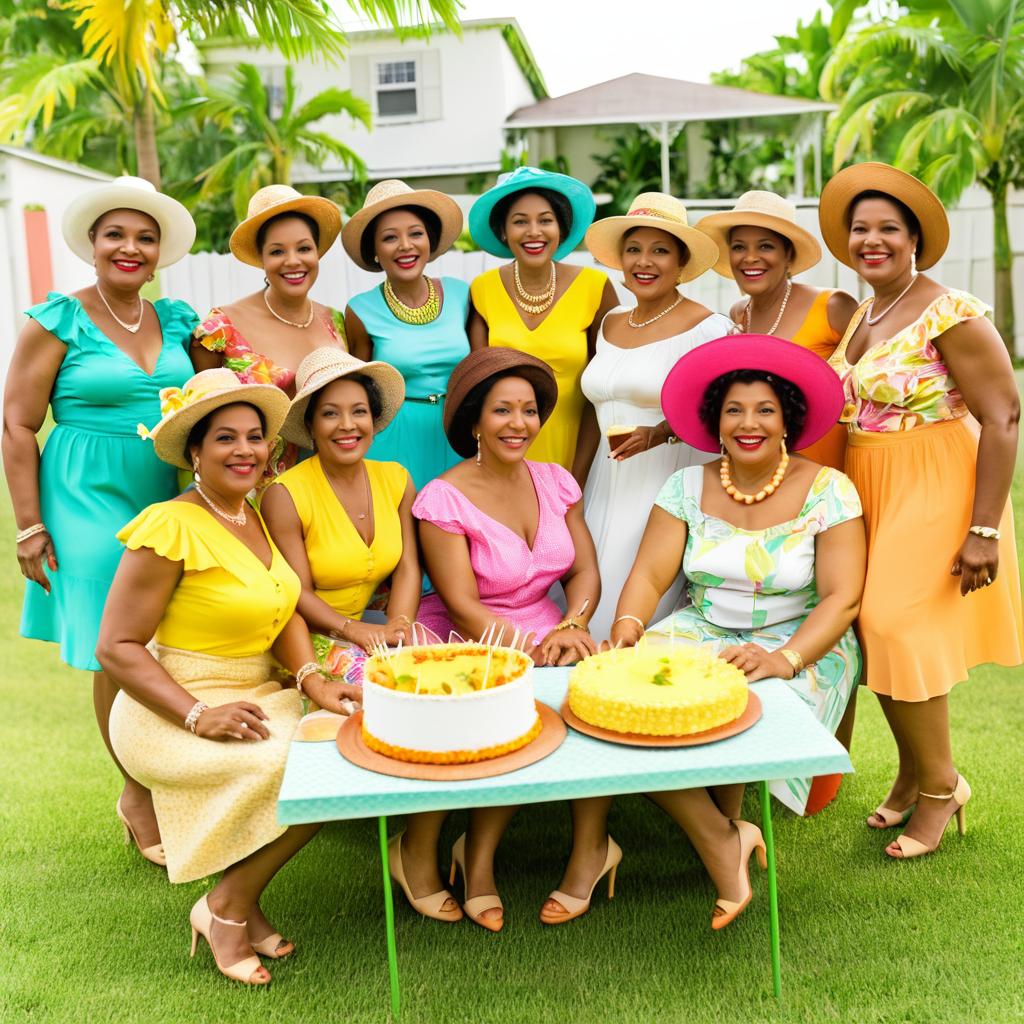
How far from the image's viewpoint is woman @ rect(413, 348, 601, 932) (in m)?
4.14

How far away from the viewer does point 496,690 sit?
281 centimetres

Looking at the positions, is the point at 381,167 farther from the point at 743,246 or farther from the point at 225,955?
the point at 225,955

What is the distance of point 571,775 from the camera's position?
2.76 metres

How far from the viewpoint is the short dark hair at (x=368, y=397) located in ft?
13.5

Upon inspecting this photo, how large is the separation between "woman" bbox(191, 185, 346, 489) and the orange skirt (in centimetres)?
232

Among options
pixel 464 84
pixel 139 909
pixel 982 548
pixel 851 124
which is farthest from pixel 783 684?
pixel 464 84

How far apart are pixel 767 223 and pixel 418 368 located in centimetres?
156

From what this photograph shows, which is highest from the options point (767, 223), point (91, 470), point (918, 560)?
point (767, 223)

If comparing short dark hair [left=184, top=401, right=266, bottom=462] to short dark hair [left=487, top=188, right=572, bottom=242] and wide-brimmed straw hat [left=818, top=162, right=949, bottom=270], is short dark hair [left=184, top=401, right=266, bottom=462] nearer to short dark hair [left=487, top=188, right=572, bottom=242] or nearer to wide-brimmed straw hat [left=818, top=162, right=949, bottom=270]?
short dark hair [left=487, top=188, right=572, bottom=242]

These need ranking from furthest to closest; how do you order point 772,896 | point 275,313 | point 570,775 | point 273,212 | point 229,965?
point 275,313 → point 273,212 → point 229,965 → point 772,896 → point 570,775

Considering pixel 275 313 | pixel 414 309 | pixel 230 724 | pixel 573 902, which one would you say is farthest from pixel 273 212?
pixel 573 902

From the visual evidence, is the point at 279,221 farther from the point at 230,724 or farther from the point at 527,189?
the point at 230,724

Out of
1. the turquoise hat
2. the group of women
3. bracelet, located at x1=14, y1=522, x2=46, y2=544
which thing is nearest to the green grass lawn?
the group of women

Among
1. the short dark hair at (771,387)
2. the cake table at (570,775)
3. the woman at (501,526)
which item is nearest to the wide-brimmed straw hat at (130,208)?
the woman at (501,526)
